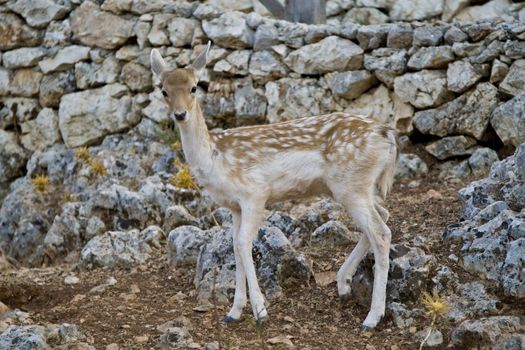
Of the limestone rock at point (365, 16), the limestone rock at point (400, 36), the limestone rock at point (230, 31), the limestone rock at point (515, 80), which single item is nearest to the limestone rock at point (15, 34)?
the limestone rock at point (230, 31)

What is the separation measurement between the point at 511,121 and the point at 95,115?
6153 mm

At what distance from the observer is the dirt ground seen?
655cm

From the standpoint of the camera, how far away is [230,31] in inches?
488

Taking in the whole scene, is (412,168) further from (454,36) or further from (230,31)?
(230,31)

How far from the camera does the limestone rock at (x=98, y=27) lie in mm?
13273

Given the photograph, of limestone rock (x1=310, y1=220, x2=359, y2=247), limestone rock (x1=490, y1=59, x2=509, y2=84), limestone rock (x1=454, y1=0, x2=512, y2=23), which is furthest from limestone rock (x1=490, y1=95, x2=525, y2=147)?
limestone rock (x1=454, y1=0, x2=512, y2=23)

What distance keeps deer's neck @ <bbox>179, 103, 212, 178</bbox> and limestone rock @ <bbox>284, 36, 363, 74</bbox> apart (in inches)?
188

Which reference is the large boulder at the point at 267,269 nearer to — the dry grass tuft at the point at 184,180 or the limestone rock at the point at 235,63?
the dry grass tuft at the point at 184,180

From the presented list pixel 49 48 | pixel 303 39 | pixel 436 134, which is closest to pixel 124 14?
pixel 49 48

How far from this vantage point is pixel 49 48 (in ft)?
45.2

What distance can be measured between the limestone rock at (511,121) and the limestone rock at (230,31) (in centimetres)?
371

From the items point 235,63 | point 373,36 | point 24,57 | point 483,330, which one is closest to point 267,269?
point 483,330

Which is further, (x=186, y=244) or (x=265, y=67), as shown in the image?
(x=265, y=67)

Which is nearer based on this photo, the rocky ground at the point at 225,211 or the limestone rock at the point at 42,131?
the rocky ground at the point at 225,211
